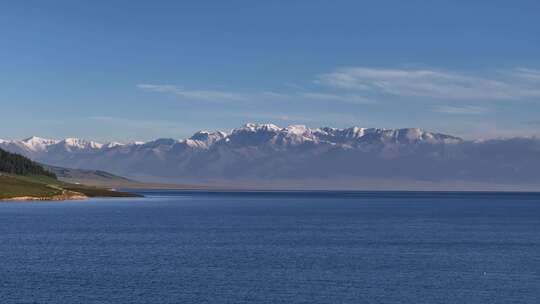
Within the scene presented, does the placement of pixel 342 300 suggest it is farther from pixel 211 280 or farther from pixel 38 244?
pixel 38 244

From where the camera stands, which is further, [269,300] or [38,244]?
[38,244]

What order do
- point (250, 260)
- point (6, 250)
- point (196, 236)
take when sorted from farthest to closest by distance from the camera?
point (196, 236) < point (6, 250) < point (250, 260)

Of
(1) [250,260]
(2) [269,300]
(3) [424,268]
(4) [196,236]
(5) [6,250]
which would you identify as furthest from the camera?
(4) [196,236]

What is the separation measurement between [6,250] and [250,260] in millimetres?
34201

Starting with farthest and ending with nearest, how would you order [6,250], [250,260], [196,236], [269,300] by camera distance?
[196,236] < [6,250] < [250,260] < [269,300]

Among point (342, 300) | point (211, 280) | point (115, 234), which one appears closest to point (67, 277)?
point (211, 280)

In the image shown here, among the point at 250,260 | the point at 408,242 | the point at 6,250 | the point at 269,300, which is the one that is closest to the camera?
the point at 269,300

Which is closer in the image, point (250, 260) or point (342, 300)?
point (342, 300)

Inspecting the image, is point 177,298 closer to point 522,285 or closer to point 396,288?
point 396,288

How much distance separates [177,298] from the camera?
231 ft

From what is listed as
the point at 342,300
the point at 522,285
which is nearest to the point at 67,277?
the point at 342,300

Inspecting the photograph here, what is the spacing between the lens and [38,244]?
11469 cm

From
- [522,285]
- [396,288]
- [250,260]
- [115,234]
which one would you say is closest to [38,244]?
[115,234]

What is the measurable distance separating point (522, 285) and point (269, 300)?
2743 cm
